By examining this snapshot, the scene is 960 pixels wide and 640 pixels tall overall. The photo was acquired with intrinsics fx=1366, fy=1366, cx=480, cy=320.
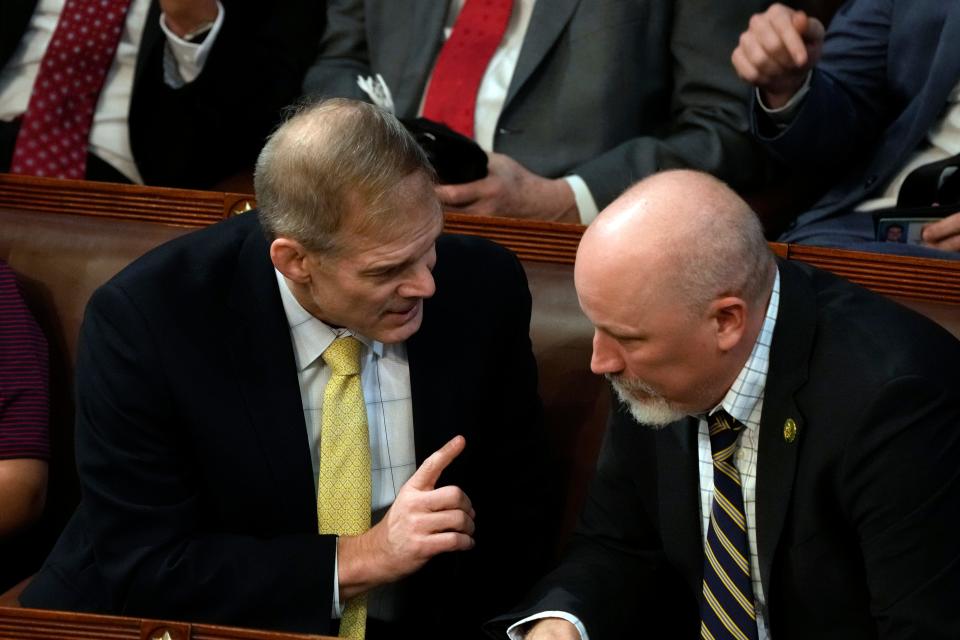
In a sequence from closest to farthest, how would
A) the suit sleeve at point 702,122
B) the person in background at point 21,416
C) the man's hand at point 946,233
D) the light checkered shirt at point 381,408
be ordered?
1. the light checkered shirt at point 381,408
2. the person in background at point 21,416
3. the man's hand at point 946,233
4. the suit sleeve at point 702,122

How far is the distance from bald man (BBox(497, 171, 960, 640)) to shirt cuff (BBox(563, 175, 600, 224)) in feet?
2.32

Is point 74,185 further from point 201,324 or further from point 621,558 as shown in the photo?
point 621,558

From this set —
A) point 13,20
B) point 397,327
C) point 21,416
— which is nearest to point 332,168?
point 397,327

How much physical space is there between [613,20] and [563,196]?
0.35 m

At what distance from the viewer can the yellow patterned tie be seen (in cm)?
182

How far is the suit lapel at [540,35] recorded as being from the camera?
2.55 metres

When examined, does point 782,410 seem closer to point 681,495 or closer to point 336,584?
point 681,495

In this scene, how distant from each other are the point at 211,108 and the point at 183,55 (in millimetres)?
A: 119

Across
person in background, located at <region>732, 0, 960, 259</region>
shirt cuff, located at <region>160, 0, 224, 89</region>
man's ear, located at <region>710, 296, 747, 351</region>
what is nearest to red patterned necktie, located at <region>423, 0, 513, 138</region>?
shirt cuff, located at <region>160, 0, 224, 89</region>

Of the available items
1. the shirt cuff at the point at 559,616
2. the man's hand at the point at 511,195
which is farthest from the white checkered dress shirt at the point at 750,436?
the man's hand at the point at 511,195

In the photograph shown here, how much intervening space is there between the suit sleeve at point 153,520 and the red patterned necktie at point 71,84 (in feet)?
3.36

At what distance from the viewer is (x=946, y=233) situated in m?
2.18

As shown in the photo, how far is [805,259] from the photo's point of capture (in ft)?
6.72

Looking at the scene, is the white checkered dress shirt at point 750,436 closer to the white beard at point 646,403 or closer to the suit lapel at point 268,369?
the white beard at point 646,403
